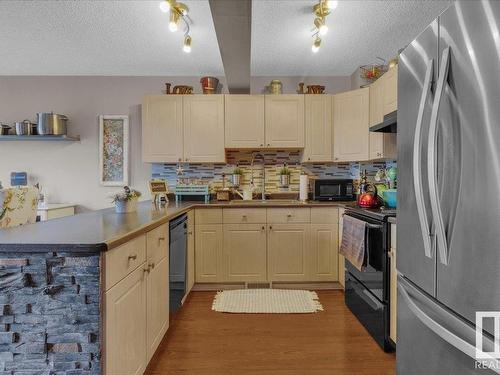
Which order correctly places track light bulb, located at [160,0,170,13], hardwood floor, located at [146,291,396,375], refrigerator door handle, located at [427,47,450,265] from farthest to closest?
1. track light bulb, located at [160,0,170,13]
2. hardwood floor, located at [146,291,396,375]
3. refrigerator door handle, located at [427,47,450,265]

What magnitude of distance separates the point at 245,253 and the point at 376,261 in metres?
1.46

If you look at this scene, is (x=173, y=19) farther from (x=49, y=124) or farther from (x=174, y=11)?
(x=49, y=124)

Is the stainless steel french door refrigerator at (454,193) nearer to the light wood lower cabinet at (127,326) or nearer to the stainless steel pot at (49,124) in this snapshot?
the light wood lower cabinet at (127,326)

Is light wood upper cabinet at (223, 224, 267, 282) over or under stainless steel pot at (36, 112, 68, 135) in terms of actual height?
under

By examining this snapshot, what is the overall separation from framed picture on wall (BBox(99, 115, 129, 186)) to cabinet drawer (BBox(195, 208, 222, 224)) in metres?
1.33

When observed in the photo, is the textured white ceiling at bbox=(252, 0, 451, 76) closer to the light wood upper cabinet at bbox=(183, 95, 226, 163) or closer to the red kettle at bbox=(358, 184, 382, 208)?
the light wood upper cabinet at bbox=(183, 95, 226, 163)

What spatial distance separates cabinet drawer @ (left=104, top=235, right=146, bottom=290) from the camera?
4.16 feet

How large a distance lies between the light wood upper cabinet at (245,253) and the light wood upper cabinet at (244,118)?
3.44ft

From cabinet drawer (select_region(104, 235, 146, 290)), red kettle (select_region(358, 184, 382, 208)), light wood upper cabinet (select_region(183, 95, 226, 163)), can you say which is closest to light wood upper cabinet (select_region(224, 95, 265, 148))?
light wood upper cabinet (select_region(183, 95, 226, 163))

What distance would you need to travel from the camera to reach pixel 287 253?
11.1 feet

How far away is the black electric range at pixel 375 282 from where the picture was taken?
7.07 ft

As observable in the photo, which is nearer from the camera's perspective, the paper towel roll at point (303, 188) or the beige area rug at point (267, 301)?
the beige area rug at point (267, 301)

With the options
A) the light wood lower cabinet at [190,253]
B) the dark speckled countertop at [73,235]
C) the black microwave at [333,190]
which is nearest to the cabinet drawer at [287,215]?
the black microwave at [333,190]

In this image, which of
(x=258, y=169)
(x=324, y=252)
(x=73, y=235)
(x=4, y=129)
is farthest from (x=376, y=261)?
(x=4, y=129)
